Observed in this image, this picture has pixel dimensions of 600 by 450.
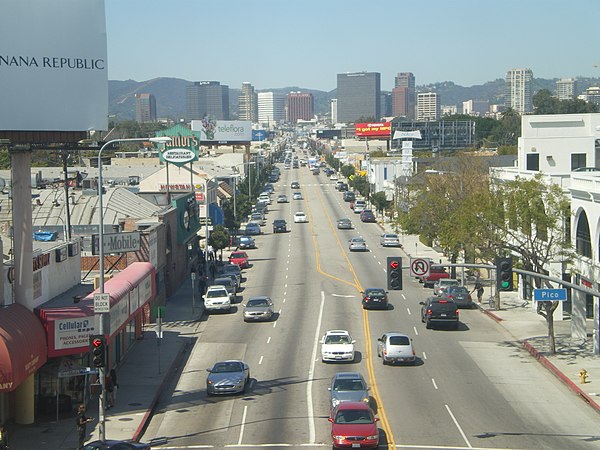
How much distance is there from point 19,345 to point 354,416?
982cm

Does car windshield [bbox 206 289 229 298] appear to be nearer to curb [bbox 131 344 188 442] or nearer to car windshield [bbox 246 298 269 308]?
car windshield [bbox 246 298 269 308]

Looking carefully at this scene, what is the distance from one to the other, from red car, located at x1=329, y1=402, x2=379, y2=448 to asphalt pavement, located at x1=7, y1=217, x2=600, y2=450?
17.8 ft

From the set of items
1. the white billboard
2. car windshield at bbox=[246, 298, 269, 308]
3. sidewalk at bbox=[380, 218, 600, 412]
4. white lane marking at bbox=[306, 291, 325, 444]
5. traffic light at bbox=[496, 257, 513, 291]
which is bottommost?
sidewalk at bbox=[380, 218, 600, 412]

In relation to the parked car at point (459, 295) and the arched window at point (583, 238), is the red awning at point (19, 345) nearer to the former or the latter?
the arched window at point (583, 238)

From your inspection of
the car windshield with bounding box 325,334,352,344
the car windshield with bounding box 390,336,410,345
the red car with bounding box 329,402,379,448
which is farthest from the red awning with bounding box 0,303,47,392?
the car windshield with bounding box 390,336,410,345

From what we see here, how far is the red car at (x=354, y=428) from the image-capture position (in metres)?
26.1

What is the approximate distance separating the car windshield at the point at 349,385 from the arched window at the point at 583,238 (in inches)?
689

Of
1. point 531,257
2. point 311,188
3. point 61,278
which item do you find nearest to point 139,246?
point 61,278

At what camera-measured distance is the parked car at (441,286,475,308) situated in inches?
2119

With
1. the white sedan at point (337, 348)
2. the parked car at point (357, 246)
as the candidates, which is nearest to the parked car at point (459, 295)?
the white sedan at point (337, 348)

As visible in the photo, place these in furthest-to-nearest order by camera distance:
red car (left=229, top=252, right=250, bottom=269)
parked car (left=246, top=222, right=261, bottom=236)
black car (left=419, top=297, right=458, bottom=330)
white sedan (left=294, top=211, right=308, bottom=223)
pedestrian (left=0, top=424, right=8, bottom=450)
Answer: white sedan (left=294, top=211, right=308, bottom=223) → parked car (left=246, top=222, right=261, bottom=236) → red car (left=229, top=252, right=250, bottom=269) → black car (left=419, top=297, right=458, bottom=330) → pedestrian (left=0, top=424, right=8, bottom=450)

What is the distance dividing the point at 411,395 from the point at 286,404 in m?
4.34

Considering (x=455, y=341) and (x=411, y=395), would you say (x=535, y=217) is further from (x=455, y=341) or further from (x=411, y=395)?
(x=411, y=395)

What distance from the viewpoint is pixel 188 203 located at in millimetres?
68125
